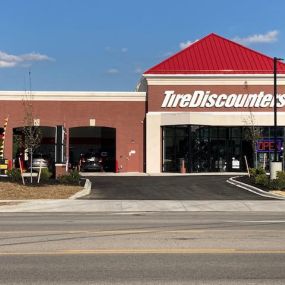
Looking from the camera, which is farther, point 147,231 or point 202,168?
point 202,168

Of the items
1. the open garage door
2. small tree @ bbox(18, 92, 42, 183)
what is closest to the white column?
small tree @ bbox(18, 92, 42, 183)

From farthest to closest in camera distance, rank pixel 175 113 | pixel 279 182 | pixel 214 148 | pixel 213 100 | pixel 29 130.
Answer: pixel 214 148 → pixel 213 100 → pixel 175 113 → pixel 29 130 → pixel 279 182

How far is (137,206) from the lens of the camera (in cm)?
2094

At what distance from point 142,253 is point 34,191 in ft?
52.5

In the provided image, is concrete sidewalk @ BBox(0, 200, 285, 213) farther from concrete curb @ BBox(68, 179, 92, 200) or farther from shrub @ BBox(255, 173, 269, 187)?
shrub @ BBox(255, 173, 269, 187)

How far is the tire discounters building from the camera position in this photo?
42938 millimetres

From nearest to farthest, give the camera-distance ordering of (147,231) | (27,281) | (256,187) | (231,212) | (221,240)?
(27,281) → (221,240) → (147,231) → (231,212) → (256,187)

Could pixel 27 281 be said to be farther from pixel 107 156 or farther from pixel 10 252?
pixel 107 156

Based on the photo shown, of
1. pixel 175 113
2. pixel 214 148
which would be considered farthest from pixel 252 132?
pixel 175 113

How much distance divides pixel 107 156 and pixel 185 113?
992 centimetres

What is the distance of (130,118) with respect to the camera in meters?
43.8

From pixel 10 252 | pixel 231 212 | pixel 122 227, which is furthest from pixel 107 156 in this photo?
pixel 10 252

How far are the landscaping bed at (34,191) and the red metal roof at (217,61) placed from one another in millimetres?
19179

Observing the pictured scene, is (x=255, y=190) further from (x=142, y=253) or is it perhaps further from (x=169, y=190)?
(x=142, y=253)
